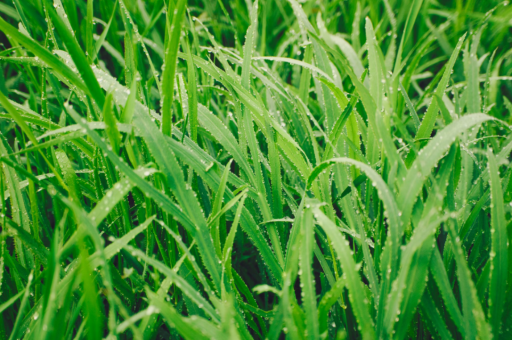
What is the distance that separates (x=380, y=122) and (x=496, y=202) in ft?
0.64

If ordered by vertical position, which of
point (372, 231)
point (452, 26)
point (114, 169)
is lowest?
point (372, 231)

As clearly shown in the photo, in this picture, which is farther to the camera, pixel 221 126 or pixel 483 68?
pixel 483 68

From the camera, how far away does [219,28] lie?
4.29ft

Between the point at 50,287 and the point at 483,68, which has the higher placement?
the point at 483,68

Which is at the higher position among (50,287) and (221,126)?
(221,126)

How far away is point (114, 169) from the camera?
0.64 m

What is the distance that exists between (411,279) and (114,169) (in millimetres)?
529

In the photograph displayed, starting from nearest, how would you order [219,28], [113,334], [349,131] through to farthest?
[113,334], [349,131], [219,28]

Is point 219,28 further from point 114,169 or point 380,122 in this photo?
point 380,122

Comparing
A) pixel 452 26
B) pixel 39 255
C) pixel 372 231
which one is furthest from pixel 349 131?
pixel 452 26

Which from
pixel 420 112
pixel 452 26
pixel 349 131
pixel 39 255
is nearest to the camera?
pixel 39 255

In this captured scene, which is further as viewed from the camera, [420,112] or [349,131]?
[420,112]

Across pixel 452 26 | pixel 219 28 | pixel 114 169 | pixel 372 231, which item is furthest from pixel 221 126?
pixel 452 26

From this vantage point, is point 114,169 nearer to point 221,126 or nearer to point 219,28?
point 221,126
